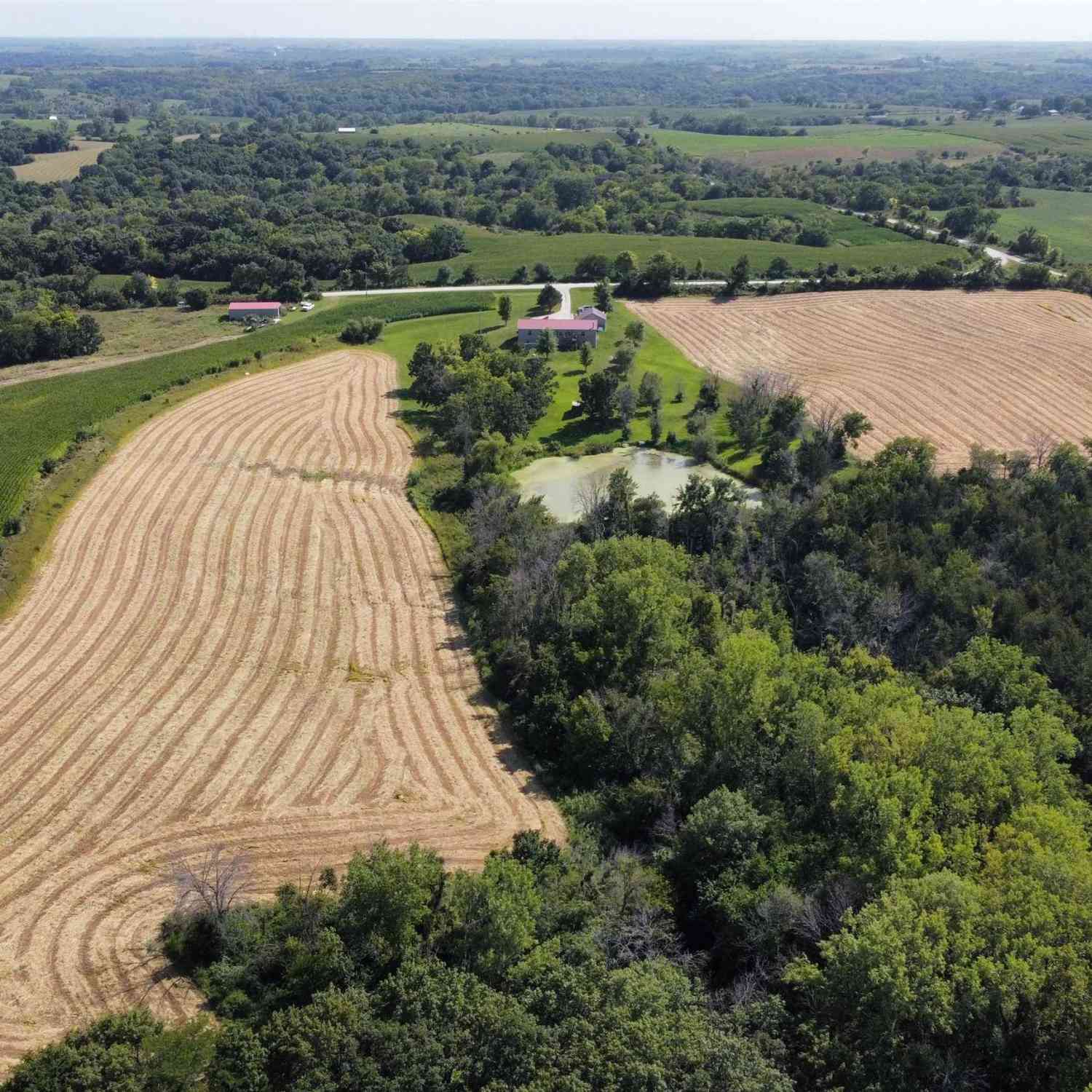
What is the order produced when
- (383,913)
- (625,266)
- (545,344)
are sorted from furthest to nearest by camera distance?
1. (625,266)
2. (545,344)
3. (383,913)

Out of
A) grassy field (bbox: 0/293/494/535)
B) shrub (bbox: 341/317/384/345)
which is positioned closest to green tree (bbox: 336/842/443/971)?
grassy field (bbox: 0/293/494/535)

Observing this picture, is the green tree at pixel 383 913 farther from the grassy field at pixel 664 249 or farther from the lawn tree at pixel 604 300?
the grassy field at pixel 664 249

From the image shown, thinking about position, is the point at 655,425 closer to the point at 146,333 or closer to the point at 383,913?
the point at 383,913

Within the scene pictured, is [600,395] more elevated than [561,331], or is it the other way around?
[600,395]

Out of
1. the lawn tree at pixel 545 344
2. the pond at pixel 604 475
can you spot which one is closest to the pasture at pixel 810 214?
the lawn tree at pixel 545 344

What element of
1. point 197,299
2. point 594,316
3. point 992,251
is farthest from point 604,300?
point 992,251

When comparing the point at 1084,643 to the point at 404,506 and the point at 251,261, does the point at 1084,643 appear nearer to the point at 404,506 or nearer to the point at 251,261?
the point at 404,506
